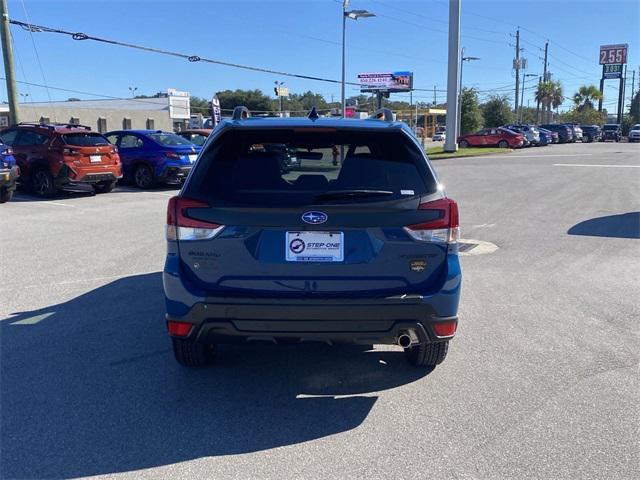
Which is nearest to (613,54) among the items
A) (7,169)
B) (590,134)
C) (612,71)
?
(612,71)

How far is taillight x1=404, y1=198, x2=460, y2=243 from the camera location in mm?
3611

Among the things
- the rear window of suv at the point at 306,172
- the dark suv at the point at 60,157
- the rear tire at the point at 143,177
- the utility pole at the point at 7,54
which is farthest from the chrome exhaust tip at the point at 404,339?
the utility pole at the point at 7,54

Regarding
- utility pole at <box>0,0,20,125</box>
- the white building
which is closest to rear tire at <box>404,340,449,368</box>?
utility pole at <box>0,0,20,125</box>

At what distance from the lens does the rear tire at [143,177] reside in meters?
16.8

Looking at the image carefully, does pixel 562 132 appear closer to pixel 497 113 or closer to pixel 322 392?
pixel 497 113

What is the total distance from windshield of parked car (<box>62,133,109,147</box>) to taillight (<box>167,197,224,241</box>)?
12037mm

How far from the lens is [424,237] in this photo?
143 inches

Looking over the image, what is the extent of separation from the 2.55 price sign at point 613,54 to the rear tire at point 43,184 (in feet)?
234

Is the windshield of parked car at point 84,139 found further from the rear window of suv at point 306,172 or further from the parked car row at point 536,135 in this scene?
the parked car row at point 536,135

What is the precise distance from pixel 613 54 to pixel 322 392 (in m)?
77.3

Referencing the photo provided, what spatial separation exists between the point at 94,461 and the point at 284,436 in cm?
107

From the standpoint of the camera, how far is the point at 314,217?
354 centimetres

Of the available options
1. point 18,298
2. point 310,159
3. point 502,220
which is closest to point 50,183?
point 18,298

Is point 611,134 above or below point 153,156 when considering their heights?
above
